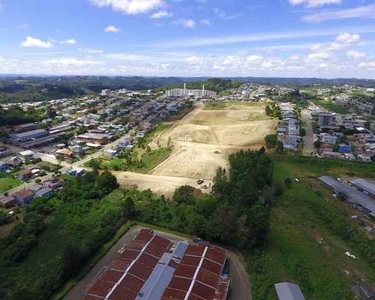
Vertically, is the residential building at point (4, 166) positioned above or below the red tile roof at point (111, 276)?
below

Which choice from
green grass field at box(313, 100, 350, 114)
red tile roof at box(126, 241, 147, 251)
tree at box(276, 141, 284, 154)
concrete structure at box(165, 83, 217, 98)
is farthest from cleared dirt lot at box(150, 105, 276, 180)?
concrete structure at box(165, 83, 217, 98)

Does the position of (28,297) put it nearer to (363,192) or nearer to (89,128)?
(363,192)

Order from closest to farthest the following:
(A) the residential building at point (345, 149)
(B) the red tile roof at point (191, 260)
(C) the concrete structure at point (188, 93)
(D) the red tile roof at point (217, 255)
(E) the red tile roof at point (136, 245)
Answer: (B) the red tile roof at point (191, 260) → (D) the red tile roof at point (217, 255) → (E) the red tile roof at point (136, 245) → (A) the residential building at point (345, 149) → (C) the concrete structure at point (188, 93)

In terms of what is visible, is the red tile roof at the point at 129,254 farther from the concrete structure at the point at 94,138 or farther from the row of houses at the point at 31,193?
the concrete structure at the point at 94,138

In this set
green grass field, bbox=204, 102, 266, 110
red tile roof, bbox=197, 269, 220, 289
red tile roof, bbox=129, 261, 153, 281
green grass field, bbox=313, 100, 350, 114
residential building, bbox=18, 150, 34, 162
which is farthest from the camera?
green grass field, bbox=204, 102, 266, 110

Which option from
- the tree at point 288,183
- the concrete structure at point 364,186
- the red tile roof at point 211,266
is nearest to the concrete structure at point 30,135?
the red tile roof at point 211,266

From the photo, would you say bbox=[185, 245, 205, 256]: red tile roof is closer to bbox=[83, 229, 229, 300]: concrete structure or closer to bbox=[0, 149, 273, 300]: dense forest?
bbox=[83, 229, 229, 300]: concrete structure

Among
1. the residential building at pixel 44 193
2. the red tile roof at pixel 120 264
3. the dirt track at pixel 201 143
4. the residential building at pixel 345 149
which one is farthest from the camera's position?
the residential building at pixel 345 149

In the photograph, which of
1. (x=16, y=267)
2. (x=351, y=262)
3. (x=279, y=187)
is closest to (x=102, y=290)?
(x=16, y=267)
